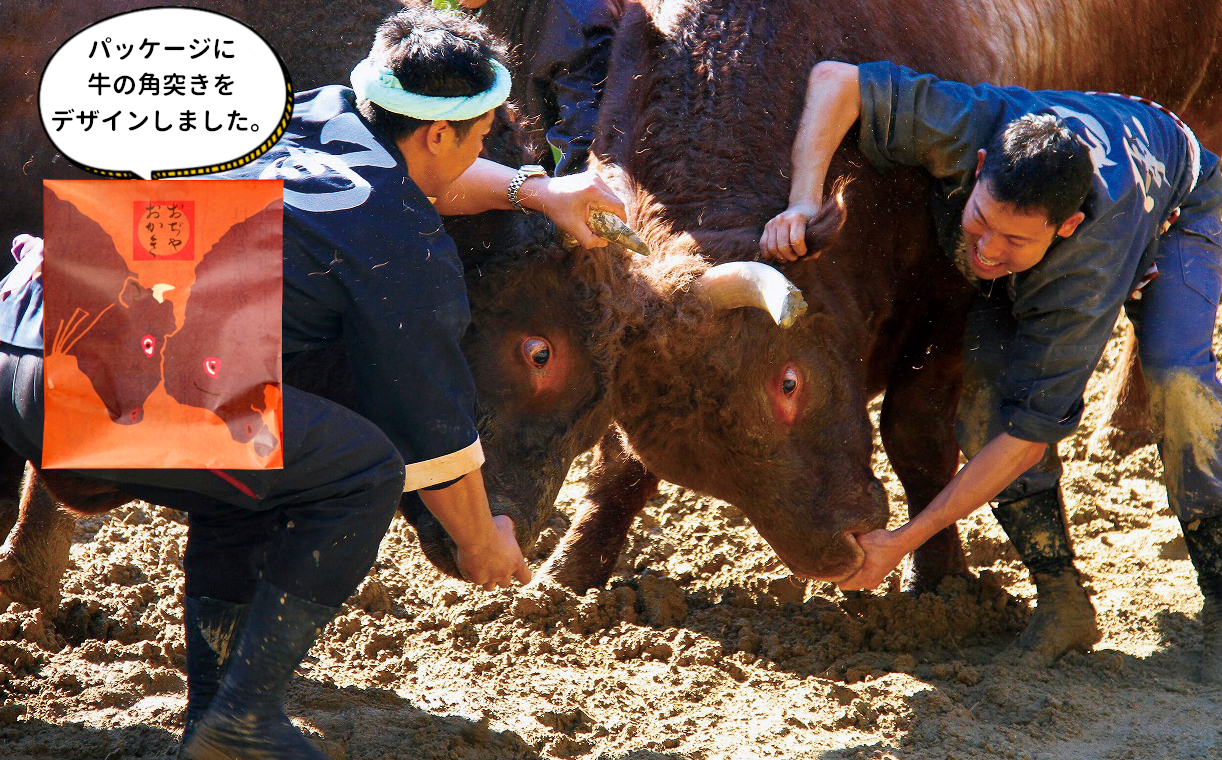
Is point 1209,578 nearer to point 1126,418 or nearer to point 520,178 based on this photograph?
point 1126,418

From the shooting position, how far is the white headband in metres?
2.85

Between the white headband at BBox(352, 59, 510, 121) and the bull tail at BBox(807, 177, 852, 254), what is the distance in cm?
111

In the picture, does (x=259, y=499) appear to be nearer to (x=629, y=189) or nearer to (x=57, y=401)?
(x=57, y=401)

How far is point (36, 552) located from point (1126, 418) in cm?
426

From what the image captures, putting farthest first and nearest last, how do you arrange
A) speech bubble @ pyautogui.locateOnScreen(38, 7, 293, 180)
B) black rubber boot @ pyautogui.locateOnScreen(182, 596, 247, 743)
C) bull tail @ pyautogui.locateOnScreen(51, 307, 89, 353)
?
black rubber boot @ pyautogui.locateOnScreen(182, 596, 247, 743) < speech bubble @ pyautogui.locateOnScreen(38, 7, 293, 180) < bull tail @ pyautogui.locateOnScreen(51, 307, 89, 353)

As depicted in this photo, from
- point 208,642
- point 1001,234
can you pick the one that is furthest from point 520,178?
point 208,642

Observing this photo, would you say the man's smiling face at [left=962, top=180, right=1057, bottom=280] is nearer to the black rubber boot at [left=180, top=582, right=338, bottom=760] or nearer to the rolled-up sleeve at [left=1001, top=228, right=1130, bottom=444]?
the rolled-up sleeve at [left=1001, top=228, right=1130, bottom=444]

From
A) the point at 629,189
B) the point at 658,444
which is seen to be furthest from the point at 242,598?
the point at 629,189

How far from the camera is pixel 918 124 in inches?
146

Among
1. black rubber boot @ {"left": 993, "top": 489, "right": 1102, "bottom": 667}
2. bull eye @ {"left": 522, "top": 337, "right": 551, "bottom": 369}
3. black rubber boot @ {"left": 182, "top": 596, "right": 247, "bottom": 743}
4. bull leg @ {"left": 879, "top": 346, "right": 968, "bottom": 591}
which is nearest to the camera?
black rubber boot @ {"left": 182, "top": 596, "right": 247, "bottom": 743}

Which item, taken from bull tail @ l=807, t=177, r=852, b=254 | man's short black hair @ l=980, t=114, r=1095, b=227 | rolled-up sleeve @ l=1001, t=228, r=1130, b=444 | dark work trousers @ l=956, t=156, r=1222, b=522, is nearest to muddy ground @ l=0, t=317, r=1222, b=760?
dark work trousers @ l=956, t=156, r=1222, b=522

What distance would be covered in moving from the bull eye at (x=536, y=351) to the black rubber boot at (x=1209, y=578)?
6.58ft

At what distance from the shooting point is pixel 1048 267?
3.49m

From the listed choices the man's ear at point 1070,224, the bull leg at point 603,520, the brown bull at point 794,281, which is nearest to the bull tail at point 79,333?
the brown bull at point 794,281
